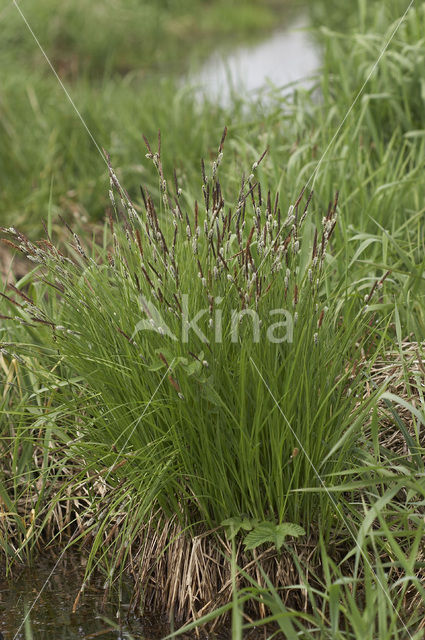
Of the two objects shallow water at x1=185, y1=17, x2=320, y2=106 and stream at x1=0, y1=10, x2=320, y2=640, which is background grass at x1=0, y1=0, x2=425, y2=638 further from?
shallow water at x1=185, y1=17, x2=320, y2=106

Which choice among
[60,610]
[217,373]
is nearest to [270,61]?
[217,373]

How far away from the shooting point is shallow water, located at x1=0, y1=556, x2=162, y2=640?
2.21 meters

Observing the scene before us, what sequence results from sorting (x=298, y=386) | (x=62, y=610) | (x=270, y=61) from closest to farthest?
(x=298, y=386)
(x=62, y=610)
(x=270, y=61)

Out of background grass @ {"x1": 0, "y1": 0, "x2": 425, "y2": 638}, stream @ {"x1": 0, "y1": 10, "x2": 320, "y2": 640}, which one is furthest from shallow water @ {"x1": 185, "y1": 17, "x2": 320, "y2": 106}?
stream @ {"x1": 0, "y1": 10, "x2": 320, "y2": 640}

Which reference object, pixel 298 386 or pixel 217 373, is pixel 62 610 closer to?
pixel 217 373

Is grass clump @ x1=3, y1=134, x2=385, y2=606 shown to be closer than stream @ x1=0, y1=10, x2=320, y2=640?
Yes

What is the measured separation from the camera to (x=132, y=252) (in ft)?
7.82

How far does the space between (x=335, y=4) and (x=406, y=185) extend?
6.75 m

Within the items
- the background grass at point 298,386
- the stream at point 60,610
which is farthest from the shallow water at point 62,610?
the background grass at point 298,386

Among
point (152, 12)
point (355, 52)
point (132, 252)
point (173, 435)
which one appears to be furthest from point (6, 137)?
point (152, 12)

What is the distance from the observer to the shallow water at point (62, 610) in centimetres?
221

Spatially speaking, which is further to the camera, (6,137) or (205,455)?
(6,137)

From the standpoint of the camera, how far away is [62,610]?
7.65 ft

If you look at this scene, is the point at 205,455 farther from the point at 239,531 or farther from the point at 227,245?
the point at 227,245
